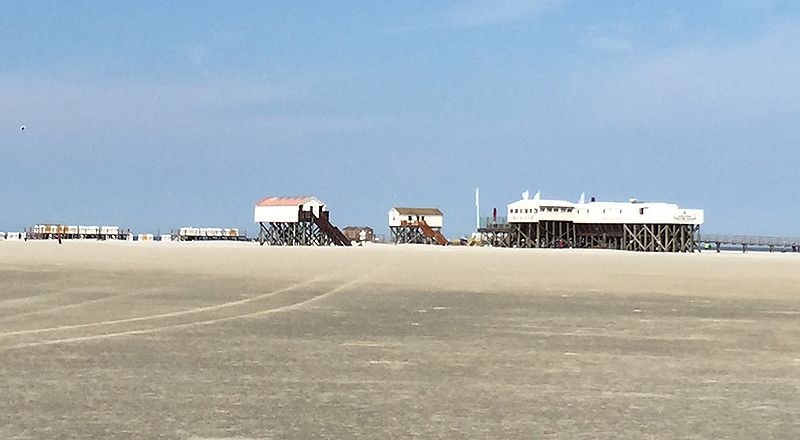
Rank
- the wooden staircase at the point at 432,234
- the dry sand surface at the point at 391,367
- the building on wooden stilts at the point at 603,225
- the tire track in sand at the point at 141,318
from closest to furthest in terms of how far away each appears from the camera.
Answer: the dry sand surface at the point at 391,367, the tire track in sand at the point at 141,318, the building on wooden stilts at the point at 603,225, the wooden staircase at the point at 432,234

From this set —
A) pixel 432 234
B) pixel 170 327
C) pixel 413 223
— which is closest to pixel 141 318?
pixel 170 327

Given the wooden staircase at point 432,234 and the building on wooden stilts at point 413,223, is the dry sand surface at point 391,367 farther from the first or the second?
the building on wooden stilts at point 413,223

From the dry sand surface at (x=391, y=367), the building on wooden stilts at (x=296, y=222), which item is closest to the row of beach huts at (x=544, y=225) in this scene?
the building on wooden stilts at (x=296, y=222)

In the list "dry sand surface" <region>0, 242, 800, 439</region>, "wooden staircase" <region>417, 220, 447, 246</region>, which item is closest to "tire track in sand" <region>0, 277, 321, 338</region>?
"dry sand surface" <region>0, 242, 800, 439</region>

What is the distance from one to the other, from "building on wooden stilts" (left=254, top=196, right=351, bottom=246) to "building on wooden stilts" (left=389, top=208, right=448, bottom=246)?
19.2 meters

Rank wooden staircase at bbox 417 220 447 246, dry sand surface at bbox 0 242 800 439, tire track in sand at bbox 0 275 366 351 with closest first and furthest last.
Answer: dry sand surface at bbox 0 242 800 439 → tire track in sand at bbox 0 275 366 351 → wooden staircase at bbox 417 220 447 246

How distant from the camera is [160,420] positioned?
7.20 meters

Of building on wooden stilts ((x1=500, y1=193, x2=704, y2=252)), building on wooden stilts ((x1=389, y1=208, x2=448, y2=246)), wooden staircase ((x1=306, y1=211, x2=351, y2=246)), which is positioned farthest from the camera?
building on wooden stilts ((x1=389, y1=208, x2=448, y2=246))

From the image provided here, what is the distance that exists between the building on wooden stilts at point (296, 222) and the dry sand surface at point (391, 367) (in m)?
81.8

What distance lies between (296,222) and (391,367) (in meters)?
100

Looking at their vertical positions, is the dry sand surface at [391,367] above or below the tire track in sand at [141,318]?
below

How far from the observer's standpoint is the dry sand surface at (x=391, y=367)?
23.6 ft

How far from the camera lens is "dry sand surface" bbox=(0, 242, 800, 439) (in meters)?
7.20

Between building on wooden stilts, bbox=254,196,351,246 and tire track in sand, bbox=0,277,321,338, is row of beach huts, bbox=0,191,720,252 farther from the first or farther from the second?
tire track in sand, bbox=0,277,321,338
